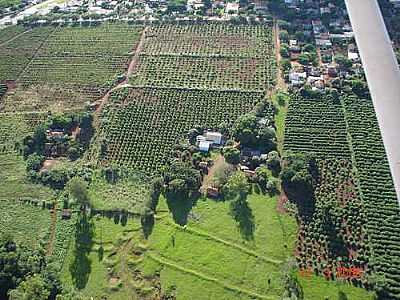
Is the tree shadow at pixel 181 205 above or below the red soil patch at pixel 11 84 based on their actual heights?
below

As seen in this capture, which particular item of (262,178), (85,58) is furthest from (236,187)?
(85,58)

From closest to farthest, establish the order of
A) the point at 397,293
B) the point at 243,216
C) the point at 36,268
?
the point at 397,293 → the point at 36,268 → the point at 243,216

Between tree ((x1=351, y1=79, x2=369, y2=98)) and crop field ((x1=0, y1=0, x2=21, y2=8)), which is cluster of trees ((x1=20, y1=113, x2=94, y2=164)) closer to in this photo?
crop field ((x1=0, y1=0, x2=21, y2=8))

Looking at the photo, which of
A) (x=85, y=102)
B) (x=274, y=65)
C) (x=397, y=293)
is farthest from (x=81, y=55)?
(x=397, y=293)

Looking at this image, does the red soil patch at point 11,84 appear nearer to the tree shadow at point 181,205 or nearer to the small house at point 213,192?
the tree shadow at point 181,205

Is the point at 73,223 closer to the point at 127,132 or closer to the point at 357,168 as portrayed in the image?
the point at 127,132

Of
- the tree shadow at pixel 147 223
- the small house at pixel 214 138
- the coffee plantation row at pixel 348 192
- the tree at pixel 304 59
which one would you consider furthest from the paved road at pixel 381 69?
the tree shadow at pixel 147 223

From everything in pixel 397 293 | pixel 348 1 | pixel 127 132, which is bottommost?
pixel 397 293
